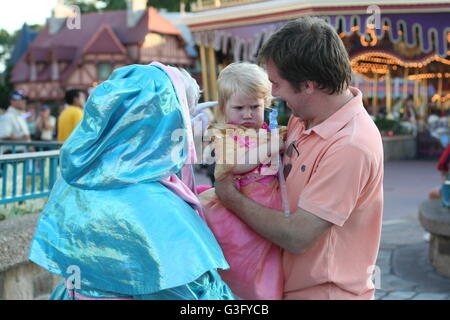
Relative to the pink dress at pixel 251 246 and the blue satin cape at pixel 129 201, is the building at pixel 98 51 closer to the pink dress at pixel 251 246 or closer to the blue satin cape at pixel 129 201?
the pink dress at pixel 251 246

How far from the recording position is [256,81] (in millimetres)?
2455

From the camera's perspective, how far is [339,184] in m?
1.99

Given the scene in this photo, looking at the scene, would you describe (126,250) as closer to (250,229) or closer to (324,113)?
(250,229)

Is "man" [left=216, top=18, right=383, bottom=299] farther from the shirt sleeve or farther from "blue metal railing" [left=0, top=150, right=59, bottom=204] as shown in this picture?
"blue metal railing" [left=0, top=150, right=59, bottom=204]

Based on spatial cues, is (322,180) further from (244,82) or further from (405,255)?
(405,255)

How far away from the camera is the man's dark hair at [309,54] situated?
1.98 metres

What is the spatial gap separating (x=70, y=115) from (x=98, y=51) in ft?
88.5

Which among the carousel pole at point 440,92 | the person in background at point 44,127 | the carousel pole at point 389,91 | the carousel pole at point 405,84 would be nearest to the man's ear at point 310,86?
the person in background at point 44,127

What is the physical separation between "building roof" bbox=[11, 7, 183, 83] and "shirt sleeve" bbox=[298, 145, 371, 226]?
31724mm

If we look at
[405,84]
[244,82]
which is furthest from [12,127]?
[405,84]

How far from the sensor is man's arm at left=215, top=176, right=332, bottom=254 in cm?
200

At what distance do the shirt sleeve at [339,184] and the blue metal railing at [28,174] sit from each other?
282 cm
